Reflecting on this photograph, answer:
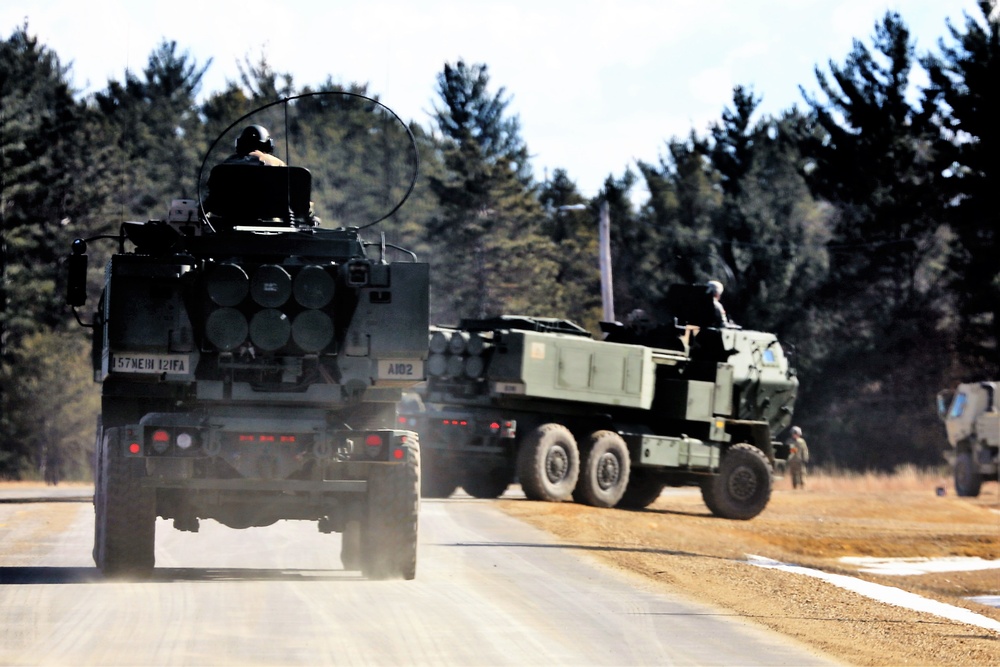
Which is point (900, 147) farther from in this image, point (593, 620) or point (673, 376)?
point (593, 620)

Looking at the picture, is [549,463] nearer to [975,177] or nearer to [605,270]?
[605,270]

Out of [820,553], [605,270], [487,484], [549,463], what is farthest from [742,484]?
[605,270]

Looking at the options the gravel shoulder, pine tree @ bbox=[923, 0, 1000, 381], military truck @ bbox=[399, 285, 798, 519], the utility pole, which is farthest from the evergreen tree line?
military truck @ bbox=[399, 285, 798, 519]

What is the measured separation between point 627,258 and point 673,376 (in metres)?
48.5

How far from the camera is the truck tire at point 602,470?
1040 inches

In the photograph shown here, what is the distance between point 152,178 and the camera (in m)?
81.0

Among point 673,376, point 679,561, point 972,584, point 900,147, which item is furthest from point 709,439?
point 900,147

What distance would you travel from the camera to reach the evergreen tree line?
57438 millimetres

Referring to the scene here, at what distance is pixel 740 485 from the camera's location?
93.2 feet

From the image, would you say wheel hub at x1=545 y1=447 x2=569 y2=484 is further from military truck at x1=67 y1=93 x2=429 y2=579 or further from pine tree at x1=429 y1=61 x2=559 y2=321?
pine tree at x1=429 y1=61 x2=559 y2=321

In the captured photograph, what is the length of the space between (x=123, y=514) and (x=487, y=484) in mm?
15210

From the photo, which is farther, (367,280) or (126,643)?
(367,280)

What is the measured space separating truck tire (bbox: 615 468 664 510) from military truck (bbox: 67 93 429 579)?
15204mm

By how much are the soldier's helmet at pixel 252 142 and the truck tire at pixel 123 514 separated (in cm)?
312
